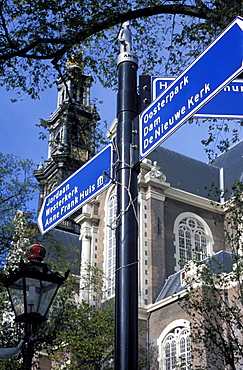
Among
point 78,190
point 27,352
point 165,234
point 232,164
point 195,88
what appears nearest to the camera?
point 195,88

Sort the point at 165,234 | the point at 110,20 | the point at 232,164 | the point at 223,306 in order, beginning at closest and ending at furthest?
the point at 110,20 < the point at 223,306 < the point at 165,234 < the point at 232,164

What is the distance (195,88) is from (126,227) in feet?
3.74

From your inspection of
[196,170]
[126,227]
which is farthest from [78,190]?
[196,170]

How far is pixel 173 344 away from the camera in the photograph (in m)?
21.5

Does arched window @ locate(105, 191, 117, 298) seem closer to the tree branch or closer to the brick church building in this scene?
the brick church building

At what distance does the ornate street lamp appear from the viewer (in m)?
6.04

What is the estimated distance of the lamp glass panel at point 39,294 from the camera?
19.8 feet

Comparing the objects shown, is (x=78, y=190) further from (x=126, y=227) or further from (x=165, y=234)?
(x=165, y=234)

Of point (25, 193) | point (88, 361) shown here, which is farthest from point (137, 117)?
point (88, 361)

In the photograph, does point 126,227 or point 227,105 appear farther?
point 227,105

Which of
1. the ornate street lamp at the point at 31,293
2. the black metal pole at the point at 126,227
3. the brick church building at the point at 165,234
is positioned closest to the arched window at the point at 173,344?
the brick church building at the point at 165,234

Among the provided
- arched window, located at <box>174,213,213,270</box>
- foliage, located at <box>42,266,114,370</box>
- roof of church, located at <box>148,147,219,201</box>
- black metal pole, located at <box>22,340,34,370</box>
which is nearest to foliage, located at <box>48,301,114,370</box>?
foliage, located at <box>42,266,114,370</box>

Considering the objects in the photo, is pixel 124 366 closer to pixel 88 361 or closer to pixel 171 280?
pixel 88 361

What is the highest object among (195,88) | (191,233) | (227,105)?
(191,233)
